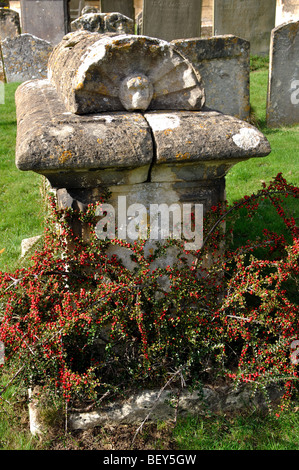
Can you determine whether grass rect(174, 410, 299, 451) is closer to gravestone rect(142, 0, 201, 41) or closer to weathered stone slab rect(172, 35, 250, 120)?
weathered stone slab rect(172, 35, 250, 120)

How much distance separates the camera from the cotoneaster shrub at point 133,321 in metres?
2.18

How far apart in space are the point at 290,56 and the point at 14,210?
4.75 m

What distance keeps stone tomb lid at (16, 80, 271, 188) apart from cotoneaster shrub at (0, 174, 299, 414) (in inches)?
9.6

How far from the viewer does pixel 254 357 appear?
7.85ft

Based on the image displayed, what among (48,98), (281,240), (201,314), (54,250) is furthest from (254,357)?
(48,98)

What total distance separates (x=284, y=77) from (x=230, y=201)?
341cm

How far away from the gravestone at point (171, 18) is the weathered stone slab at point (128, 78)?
697 centimetres

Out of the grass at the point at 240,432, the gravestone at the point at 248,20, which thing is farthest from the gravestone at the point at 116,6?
the grass at the point at 240,432

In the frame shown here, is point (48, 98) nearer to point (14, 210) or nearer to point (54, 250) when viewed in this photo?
point (54, 250)

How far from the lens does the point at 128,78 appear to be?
7.54 feet

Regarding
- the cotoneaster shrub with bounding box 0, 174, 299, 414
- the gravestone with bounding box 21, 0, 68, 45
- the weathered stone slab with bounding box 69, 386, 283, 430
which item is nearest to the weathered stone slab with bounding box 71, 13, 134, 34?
the gravestone with bounding box 21, 0, 68, 45

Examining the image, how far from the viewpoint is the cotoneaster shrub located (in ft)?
7.14

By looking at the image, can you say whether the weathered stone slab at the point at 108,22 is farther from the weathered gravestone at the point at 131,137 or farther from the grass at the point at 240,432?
the grass at the point at 240,432

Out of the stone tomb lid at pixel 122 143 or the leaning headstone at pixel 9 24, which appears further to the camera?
the leaning headstone at pixel 9 24
